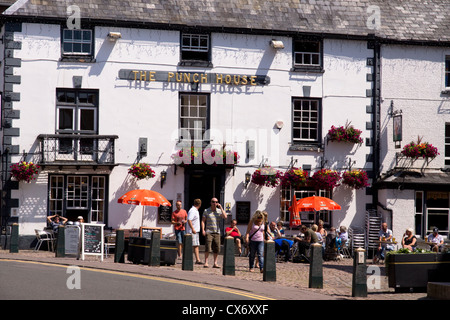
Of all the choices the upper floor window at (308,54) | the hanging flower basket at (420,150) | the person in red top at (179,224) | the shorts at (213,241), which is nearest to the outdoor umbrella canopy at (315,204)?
the hanging flower basket at (420,150)

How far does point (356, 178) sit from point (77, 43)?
1038cm

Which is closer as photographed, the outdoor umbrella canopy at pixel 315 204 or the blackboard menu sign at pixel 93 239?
the blackboard menu sign at pixel 93 239

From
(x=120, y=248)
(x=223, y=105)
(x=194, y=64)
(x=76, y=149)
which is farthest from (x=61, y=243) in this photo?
(x=194, y=64)

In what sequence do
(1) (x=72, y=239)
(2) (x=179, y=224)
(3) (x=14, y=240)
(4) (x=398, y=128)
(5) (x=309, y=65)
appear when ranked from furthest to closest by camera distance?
(5) (x=309, y=65)
(4) (x=398, y=128)
(3) (x=14, y=240)
(2) (x=179, y=224)
(1) (x=72, y=239)

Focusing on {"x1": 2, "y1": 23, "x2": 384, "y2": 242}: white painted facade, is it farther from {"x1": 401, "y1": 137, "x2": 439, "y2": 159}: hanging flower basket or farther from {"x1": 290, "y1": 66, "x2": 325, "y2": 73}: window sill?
{"x1": 401, "y1": 137, "x2": 439, "y2": 159}: hanging flower basket

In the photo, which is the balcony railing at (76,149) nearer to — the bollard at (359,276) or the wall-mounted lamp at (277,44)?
the wall-mounted lamp at (277,44)

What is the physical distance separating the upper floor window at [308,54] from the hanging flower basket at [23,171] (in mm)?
9594

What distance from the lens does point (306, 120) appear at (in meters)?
26.6

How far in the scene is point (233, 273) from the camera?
1841cm

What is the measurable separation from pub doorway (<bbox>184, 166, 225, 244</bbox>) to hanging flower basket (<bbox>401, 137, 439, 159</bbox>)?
6.43 meters

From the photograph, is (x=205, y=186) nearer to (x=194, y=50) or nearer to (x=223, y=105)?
(x=223, y=105)

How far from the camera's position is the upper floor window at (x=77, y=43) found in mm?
25000
